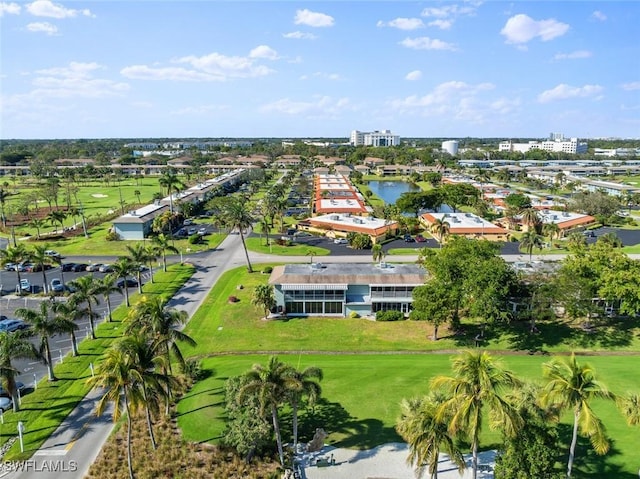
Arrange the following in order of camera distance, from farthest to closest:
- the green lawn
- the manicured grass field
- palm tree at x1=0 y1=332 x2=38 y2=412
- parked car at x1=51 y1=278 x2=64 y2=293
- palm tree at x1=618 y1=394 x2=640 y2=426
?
1. parked car at x1=51 y1=278 x2=64 y2=293
2. palm tree at x1=0 y1=332 x2=38 y2=412
3. the green lawn
4. the manicured grass field
5. palm tree at x1=618 y1=394 x2=640 y2=426

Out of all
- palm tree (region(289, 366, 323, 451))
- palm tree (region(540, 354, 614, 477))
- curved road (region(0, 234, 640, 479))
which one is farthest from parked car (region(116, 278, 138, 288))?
palm tree (region(540, 354, 614, 477))

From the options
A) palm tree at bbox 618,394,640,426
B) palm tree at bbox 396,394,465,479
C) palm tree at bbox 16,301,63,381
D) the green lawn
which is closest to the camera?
palm tree at bbox 396,394,465,479

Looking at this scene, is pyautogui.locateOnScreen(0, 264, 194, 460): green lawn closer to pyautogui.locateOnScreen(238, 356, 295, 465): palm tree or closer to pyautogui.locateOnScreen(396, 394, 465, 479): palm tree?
pyautogui.locateOnScreen(238, 356, 295, 465): palm tree

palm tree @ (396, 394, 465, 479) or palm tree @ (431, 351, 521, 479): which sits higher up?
palm tree @ (431, 351, 521, 479)

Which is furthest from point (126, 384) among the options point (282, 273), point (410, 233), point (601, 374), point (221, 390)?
point (410, 233)

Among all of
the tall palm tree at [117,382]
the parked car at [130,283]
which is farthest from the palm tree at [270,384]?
the parked car at [130,283]

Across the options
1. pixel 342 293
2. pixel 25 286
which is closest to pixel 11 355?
pixel 342 293

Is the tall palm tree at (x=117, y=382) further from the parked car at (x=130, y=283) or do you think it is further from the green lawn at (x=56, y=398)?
the parked car at (x=130, y=283)
